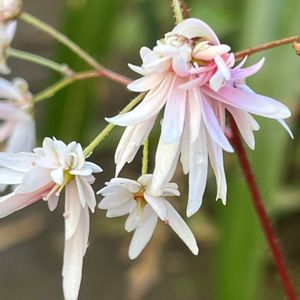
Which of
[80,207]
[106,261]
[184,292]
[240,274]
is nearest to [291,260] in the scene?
[184,292]

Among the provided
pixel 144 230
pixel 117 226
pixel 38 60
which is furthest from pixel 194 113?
pixel 117 226

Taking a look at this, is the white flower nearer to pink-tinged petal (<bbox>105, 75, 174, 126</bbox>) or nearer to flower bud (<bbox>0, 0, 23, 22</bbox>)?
flower bud (<bbox>0, 0, 23, 22</bbox>)

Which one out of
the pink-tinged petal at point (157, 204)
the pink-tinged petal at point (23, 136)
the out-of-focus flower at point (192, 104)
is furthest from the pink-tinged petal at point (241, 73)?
the pink-tinged petal at point (23, 136)

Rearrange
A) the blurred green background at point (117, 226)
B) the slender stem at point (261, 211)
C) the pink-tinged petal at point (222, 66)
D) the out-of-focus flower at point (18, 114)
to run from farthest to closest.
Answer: the blurred green background at point (117, 226)
the out-of-focus flower at point (18, 114)
the slender stem at point (261, 211)
the pink-tinged petal at point (222, 66)

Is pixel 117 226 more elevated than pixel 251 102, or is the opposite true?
pixel 251 102

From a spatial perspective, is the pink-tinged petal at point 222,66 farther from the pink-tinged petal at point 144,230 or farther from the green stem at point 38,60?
the green stem at point 38,60

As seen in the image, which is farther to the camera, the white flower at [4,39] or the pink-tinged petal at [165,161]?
the white flower at [4,39]

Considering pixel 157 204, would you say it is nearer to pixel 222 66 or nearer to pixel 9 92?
pixel 222 66

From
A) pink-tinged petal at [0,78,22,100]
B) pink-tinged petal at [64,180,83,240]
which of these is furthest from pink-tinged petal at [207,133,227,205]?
pink-tinged petal at [0,78,22,100]
